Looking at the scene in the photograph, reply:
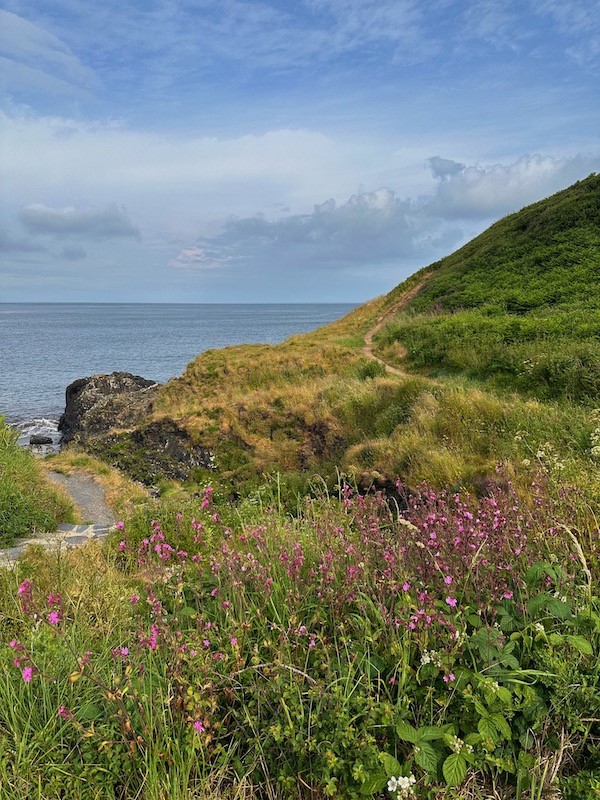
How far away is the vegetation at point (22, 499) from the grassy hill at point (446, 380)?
5892 millimetres

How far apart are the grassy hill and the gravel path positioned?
14.1 ft

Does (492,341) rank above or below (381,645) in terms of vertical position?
above

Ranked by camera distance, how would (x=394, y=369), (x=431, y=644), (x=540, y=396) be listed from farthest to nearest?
(x=394, y=369) < (x=540, y=396) < (x=431, y=644)

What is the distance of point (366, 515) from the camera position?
4.64 meters

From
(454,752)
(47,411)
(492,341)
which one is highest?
(492,341)

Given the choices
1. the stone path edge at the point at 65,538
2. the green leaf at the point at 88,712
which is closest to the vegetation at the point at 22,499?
the stone path edge at the point at 65,538

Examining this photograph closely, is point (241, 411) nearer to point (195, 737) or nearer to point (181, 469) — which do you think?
point (181, 469)

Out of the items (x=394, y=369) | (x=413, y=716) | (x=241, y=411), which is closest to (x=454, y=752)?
(x=413, y=716)

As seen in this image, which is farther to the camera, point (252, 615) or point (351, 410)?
point (351, 410)

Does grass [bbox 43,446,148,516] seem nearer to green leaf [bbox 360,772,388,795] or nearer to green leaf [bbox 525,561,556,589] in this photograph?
green leaf [bbox 525,561,556,589]

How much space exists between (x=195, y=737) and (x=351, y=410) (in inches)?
604

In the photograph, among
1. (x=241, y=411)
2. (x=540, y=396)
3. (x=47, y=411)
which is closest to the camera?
(x=540, y=396)

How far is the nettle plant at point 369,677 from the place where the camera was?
8.61ft

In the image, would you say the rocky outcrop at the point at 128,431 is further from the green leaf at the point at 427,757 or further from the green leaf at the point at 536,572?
the green leaf at the point at 427,757
